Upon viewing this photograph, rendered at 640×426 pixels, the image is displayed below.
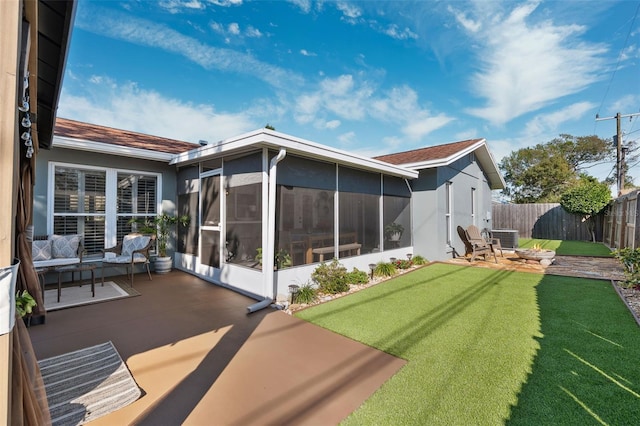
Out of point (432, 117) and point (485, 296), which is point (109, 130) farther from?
point (432, 117)

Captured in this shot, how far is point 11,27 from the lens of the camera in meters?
1.09

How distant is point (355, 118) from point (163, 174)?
9.47m

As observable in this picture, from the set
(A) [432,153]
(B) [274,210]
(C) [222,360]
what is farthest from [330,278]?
(A) [432,153]

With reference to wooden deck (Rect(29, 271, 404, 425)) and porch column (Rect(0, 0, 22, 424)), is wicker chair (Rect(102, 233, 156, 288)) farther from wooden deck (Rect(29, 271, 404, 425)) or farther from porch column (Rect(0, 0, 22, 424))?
porch column (Rect(0, 0, 22, 424))

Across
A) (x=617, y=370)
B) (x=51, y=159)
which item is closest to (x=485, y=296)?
(x=617, y=370)

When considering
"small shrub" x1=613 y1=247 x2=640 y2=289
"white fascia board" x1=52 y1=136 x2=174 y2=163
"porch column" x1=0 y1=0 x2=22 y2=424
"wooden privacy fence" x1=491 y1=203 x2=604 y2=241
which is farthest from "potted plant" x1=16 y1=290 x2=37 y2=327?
"wooden privacy fence" x1=491 y1=203 x2=604 y2=241

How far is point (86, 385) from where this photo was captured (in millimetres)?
2512

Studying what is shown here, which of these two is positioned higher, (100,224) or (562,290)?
(100,224)

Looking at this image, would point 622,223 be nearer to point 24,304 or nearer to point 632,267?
point 632,267

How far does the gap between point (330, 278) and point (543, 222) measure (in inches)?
621

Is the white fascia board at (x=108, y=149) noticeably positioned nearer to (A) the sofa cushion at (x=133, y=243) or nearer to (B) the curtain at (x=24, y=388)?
(A) the sofa cushion at (x=133, y=243)

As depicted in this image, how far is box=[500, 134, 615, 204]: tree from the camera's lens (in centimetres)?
2238

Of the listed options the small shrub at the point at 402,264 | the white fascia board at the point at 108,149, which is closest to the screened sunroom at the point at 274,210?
Result: the small shrub at the point at 402,264

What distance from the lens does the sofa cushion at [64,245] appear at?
553cm
